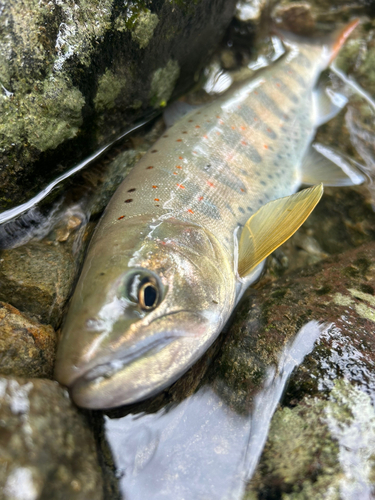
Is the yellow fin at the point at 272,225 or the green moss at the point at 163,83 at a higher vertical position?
the green moss at the point at 163,83

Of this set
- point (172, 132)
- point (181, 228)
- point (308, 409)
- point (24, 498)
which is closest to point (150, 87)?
point (172, 132)

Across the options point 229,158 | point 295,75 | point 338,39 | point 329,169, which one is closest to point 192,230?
point 229,158

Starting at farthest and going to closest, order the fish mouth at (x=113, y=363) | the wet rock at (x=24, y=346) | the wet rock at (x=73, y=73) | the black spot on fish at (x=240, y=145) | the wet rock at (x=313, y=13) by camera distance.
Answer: the wet rock at (x=313, y=13) < the black spot on fish at (x=240, y=145) < the wet rock at (x=73, y=73) < the wet rock at (x=24, y=346) < the fish mouth at (x=113, y=363)

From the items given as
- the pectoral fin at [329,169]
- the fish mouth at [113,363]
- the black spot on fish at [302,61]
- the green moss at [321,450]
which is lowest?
the pectoral fin at [329,169]

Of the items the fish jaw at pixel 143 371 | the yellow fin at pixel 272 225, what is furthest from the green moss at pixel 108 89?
the fish jaw at pixel 143 371

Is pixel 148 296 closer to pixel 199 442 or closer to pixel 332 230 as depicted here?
pixel 199 442

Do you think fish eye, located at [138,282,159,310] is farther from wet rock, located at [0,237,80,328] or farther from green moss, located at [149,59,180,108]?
green moss, located at [149,59,180,108]

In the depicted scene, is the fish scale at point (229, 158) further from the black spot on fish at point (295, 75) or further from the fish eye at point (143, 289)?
the fish eye at point (143, 289)
